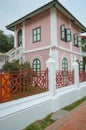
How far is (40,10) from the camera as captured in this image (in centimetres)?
1398

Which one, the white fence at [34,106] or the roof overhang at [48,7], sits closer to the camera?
the white fence at [34,106]

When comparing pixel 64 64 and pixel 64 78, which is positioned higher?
pixel 64 64

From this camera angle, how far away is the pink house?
13407 mm

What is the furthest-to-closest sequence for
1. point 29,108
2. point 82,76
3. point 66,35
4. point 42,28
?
1. point 66,35
2. point 42,28
3. point 82,76
4. point 29,108

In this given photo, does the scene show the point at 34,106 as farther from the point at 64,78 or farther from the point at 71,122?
the point at 64,78

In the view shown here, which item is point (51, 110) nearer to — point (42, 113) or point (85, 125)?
point (42, 113)

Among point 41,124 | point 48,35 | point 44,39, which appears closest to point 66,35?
point 48,35

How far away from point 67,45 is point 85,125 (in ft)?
35.1

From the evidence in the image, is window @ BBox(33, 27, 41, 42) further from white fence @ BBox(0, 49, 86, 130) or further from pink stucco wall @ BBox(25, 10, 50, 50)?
white fence @ BBox(0, 49, 86, 130)

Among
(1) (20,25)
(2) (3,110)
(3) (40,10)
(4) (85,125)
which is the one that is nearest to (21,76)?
(2) (3,110)

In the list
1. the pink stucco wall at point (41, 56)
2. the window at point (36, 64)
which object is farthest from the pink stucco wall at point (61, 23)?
the window at point (36, 64)

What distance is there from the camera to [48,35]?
45.0 feet

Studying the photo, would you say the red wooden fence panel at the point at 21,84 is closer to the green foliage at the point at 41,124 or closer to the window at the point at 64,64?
the green foliage at the point at 41,124

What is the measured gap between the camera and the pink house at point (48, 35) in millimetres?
13407
